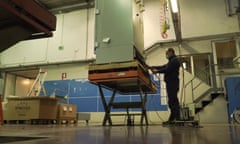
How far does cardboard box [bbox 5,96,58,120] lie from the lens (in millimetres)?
5156

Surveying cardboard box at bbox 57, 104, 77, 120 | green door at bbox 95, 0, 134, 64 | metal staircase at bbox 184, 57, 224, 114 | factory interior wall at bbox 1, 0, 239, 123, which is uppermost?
factory interior wall at bbox 1, 0, 239, 123

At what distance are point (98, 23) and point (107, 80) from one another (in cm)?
101

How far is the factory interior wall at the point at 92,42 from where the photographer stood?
834 cm

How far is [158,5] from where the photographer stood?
30.3 ft

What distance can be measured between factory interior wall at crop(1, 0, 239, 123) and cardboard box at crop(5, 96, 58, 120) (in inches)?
138

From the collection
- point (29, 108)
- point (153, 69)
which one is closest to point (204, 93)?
point (153, 69)

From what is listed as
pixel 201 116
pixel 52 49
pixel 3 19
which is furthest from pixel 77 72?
pixel 3 19

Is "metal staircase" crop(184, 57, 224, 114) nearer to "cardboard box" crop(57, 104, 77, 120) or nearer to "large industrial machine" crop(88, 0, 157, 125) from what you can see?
"cardboard box" crop(57, 104, 77, 120)

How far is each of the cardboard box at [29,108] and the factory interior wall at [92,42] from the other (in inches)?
138

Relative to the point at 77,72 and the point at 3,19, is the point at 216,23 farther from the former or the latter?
the point at 3,19

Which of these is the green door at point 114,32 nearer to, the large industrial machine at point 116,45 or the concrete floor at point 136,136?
the large industrial machine at point 116,45

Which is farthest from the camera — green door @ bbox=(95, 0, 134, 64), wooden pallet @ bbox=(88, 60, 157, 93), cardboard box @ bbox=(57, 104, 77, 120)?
cardboard box @ bbox=(57, 104, 77, 120)

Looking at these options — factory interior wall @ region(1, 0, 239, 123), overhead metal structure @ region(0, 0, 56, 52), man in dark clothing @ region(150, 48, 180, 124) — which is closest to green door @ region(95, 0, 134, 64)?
man in dark clothing @ region(150, 48, 180, 124)

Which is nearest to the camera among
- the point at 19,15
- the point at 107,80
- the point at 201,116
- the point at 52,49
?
the point at 19,15
